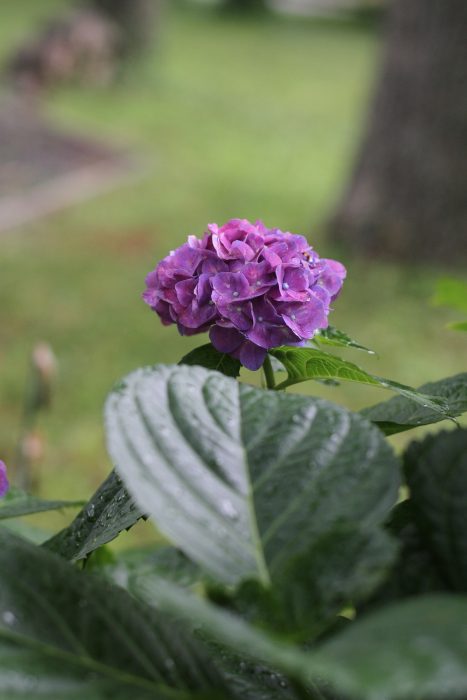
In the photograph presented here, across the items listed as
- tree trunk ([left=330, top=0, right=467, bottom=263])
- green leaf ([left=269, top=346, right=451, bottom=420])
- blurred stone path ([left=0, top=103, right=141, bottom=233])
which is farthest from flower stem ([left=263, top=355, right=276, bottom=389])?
blurred stone path ([left=0, top=103, right=141, bottom=233])

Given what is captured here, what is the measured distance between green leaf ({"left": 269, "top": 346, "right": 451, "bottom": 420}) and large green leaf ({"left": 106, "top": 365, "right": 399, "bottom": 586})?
20 centimetres

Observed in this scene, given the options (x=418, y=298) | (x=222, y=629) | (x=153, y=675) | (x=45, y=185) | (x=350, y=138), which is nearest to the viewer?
(x=222, y=629)

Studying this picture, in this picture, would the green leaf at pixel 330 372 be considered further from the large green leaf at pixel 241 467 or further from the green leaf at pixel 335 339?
the large green leaf at pixel 241 467

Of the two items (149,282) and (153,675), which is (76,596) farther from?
(149,282)

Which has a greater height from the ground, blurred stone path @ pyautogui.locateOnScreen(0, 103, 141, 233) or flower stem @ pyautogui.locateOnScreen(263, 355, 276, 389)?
blurred stone path @ pyautogui.locateOnScreen(0, 103, 141, 233)

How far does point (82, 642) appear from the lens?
0.48 meters

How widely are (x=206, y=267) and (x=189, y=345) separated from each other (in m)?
3.13

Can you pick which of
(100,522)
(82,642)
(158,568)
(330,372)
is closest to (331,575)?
(82,642)

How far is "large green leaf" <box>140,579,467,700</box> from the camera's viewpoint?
0.35 metres

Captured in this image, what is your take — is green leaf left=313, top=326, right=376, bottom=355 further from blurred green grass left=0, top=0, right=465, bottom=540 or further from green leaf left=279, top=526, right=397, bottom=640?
blurred green grass left=0, top=0, right=465, bottom=540

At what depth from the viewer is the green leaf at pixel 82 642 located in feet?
1.52

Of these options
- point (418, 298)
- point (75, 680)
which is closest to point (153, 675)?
point (75, 680)

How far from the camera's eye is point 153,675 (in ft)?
1.58

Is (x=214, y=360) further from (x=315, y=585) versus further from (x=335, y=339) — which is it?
(x=315, y=585)
